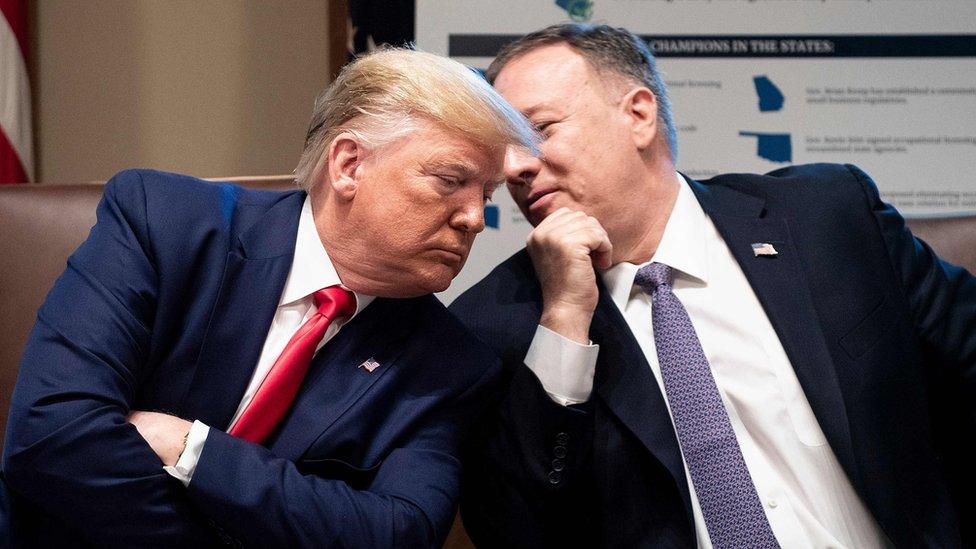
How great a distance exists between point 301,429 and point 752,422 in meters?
0.91

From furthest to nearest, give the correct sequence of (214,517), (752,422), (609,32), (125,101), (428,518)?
(125,101)
(609,32)
(752,422)
(428,518)
(214,517)

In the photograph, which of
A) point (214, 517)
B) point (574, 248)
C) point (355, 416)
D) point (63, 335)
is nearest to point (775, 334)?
point (574, 248)

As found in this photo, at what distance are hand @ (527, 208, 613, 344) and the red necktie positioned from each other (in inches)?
18.8

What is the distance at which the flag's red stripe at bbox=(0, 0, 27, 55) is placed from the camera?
3230 mm

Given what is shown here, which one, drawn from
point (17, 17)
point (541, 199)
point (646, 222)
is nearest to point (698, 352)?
point (646, 222)

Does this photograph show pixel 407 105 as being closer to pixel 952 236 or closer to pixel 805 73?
pixel 952 236

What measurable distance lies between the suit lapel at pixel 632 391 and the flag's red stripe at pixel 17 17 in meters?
Answer: 2.20

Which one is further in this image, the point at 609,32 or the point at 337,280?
the point at 609,32

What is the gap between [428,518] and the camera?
1.72 metres

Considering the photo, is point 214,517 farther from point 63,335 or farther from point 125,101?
point 125,101

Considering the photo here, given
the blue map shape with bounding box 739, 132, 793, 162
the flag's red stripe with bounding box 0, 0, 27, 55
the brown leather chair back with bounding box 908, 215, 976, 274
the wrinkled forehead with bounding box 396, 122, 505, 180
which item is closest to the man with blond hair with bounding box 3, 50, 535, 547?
the wrinkled forehead with bounding box 396, 122, 505, 180

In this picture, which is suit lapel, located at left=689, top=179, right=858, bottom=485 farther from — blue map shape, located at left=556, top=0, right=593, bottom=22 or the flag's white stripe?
the flag's white stripe

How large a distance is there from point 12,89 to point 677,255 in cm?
→ 221

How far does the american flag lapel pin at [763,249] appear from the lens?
221 centimetres
